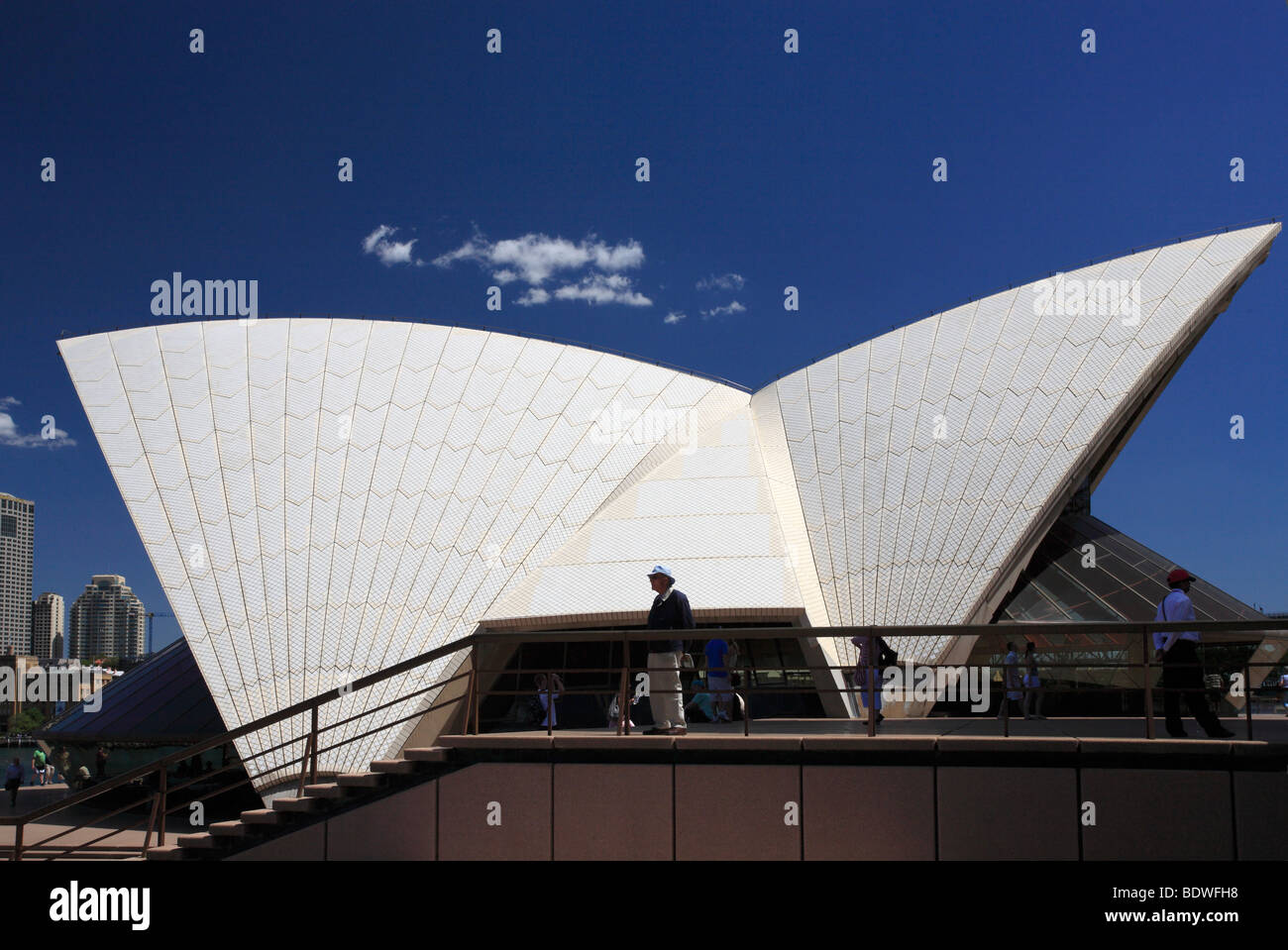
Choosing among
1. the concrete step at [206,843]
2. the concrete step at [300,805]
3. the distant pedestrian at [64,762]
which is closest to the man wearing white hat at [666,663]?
the concrete step at [300,805]

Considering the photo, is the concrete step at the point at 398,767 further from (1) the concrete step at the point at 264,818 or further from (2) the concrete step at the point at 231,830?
(2) the concrete step at the point at 231,830

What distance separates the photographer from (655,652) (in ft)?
29.6

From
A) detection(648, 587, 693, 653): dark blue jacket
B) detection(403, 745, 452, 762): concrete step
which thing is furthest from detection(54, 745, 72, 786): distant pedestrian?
detection(648, 587, 693, 653): dark blue jacket

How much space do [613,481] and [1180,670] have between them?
41.5 feet

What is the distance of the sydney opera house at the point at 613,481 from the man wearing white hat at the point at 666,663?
21.8 ft

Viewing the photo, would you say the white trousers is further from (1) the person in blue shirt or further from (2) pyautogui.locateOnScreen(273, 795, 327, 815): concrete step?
(2) pyautogui.locateOnScreen(273, 795, 327, 815): concrete step

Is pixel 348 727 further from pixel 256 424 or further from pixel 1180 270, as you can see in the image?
pixel 1180 270

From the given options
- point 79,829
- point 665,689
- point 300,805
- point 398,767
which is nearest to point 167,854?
point 300,805

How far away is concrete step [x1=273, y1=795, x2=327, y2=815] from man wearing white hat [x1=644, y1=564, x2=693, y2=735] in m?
2.84

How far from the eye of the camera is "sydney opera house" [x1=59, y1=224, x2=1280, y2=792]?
16.9m

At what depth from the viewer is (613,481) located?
19.9 meters

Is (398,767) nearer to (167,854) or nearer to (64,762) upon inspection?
(167,854)

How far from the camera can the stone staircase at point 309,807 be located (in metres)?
8.62
